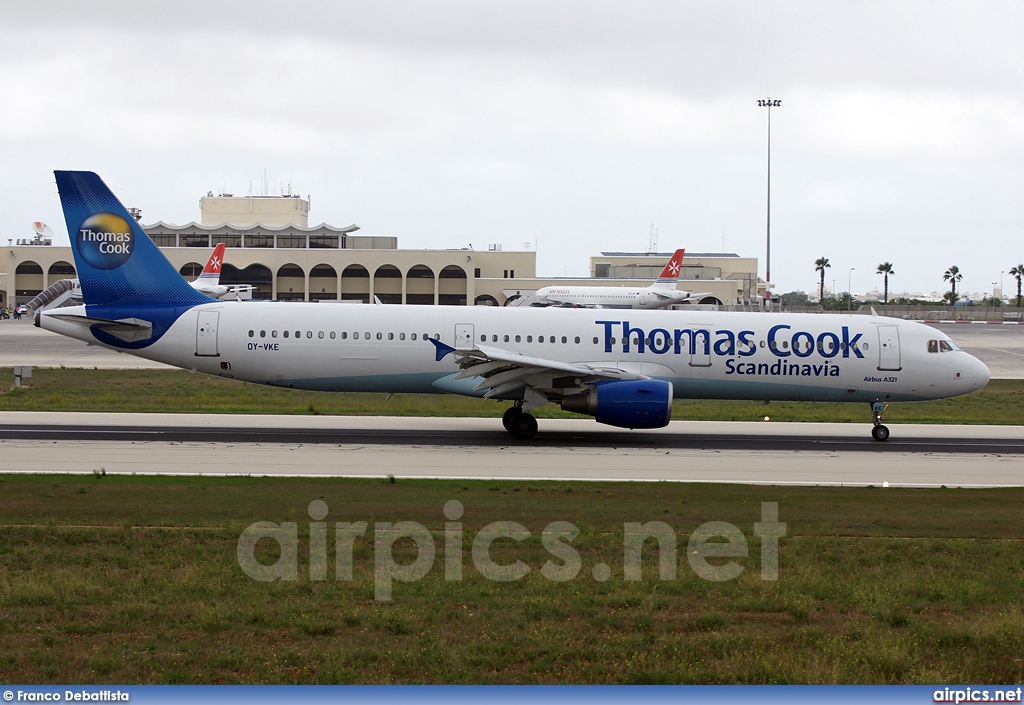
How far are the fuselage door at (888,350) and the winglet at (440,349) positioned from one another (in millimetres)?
11524

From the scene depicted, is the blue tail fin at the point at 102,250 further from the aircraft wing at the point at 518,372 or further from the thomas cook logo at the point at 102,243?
the aircraft wing at the point at 518,372

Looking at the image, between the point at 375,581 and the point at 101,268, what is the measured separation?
1785cm

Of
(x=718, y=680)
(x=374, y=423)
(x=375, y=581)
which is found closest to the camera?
(x=718, y=680)

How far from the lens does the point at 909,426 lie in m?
29.8

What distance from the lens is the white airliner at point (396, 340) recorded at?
25750 millimetres

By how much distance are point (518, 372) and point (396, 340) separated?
11.3 ft

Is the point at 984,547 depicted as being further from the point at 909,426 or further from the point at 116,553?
the point at 909,426

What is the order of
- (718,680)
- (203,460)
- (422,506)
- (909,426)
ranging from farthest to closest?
(909,426), (203,460), (422,506), (718,680)

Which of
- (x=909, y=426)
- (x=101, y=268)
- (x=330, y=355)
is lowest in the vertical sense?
(x=909, y=426)

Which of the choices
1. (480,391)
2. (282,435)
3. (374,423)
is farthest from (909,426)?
(282,435)

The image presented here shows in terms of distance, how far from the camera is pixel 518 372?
24.7 m

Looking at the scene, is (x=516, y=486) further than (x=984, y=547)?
Yes


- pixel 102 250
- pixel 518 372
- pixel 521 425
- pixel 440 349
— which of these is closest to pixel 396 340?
pixel 440 349

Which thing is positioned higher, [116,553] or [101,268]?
[101,268]
